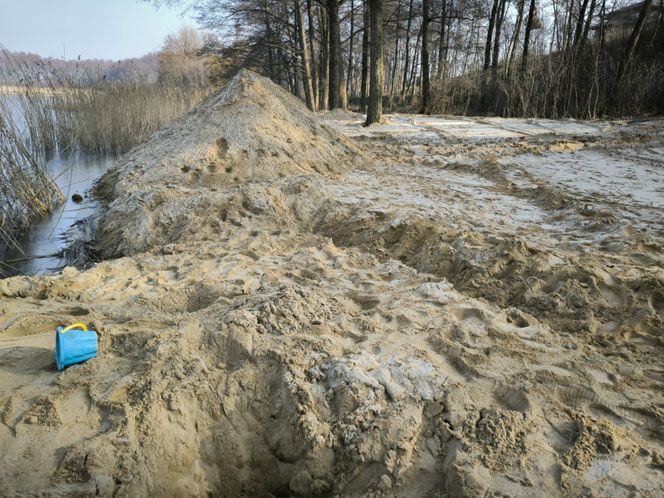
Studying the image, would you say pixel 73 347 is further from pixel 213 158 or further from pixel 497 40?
pixel 497 40

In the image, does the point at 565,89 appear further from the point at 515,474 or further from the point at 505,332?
the point at 515,474

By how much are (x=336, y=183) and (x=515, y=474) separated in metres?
4.68

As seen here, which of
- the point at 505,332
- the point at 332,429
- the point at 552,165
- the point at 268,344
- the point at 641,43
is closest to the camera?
→ the point at 332,429

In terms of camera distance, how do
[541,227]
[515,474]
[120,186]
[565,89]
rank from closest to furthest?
[515,474] → [541,227] → [120,186] → [565,89]

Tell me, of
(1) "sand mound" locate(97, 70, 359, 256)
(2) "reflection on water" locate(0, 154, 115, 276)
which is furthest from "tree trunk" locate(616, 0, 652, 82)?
(2) "reflection on water" locate(0, 154, 115, 276)

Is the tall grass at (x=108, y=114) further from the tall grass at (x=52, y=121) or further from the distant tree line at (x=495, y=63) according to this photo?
the distant tree line at (x=495, y=63)

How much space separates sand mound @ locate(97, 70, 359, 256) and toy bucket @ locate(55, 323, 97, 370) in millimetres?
2455

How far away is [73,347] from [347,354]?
1.36 m

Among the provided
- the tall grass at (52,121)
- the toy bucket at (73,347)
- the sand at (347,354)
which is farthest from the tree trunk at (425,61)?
the toy bucket at (73,347)

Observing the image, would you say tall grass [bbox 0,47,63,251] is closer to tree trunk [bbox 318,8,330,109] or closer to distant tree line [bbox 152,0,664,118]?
distant tree line [bbox 152,0,664,118]

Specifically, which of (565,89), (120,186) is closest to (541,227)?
(120,186)

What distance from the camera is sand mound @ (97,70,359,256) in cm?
507

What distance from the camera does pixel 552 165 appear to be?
711 centimetres

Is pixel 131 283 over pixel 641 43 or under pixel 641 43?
under
